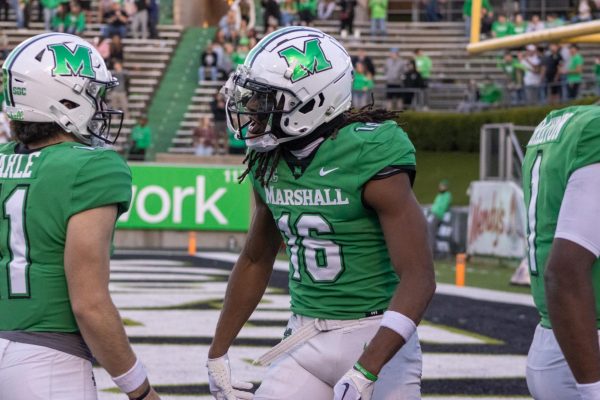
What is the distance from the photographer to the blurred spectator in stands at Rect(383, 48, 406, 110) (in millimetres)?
27750

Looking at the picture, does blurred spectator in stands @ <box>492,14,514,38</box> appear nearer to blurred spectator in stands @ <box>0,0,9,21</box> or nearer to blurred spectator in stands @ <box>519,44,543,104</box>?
blurred spectator in stands @ <box>519,44,543,104</box>

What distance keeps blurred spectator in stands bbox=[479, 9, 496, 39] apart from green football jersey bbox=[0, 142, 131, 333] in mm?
17528

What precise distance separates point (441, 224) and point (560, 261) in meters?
16.5

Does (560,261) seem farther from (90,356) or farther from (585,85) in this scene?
(585,85)

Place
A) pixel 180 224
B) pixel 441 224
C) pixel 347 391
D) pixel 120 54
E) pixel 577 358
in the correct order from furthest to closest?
pixel 120 54 < pixel 180 224 < pixel 441 224 < pixel 347 391 < pixel 577 358

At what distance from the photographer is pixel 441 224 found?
64.9 ft

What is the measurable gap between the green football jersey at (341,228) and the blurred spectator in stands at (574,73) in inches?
805

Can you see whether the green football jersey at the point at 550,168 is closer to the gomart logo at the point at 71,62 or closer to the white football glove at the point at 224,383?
the white football glove at the point at 224,383

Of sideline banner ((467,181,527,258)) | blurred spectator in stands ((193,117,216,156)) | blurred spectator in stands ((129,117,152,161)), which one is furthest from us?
blurred spectator in stands ((129,117,152,161))

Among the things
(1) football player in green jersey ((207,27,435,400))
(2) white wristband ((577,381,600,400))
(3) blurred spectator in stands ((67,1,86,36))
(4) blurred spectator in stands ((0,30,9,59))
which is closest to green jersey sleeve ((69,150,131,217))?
(1) football player in green jersey ((207,27,435,400))

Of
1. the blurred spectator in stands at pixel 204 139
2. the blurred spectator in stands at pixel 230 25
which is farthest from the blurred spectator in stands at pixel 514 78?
the blurred spectator in stands at pixel 204 139

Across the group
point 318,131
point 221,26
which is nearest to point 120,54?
point 221,26

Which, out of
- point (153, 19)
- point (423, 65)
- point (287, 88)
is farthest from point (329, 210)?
point (153, 19)

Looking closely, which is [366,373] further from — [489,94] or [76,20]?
[76,20]
